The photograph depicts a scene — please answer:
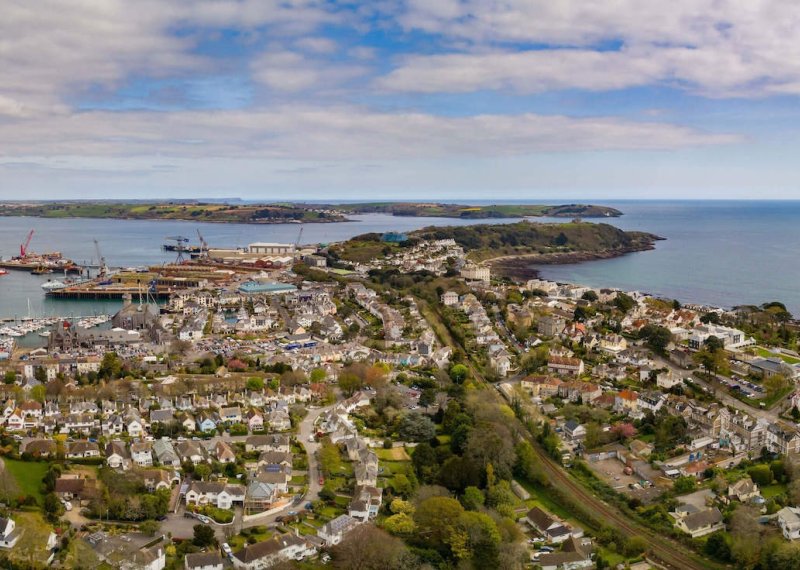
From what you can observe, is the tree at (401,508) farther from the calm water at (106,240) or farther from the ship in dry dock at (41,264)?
the ship in dry dock at (41,264)

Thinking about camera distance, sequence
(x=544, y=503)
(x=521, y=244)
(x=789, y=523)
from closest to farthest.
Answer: (x=789, y=523), (x=544, y=503), (x=521, y=244)

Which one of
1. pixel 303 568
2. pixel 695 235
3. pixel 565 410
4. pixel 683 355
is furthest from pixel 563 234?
pixel 303 568

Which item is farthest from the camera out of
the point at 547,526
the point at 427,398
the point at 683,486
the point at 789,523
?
the point at 427,398

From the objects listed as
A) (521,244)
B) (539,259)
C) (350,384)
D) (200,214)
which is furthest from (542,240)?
(200,214)

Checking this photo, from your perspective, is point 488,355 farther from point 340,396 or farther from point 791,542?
point 791,542

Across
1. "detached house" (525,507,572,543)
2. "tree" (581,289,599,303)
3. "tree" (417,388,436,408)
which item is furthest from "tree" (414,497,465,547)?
"tree" (581,289,599,303)

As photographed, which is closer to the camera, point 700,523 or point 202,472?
point 700,523

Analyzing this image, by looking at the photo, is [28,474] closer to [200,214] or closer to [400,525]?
[400,525]

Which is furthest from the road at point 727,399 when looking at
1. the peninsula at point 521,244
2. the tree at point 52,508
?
the peninsula at point 521,244
